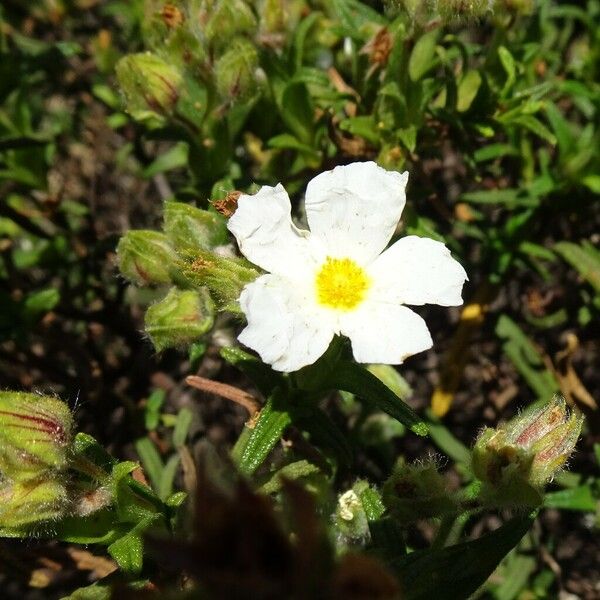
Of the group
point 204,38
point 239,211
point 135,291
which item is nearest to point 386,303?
point 239,211

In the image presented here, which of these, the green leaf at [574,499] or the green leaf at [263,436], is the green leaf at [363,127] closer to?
the green leaf at [263,436]

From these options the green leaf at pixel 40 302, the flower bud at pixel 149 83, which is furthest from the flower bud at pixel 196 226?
the green leaf at pixel 40 302

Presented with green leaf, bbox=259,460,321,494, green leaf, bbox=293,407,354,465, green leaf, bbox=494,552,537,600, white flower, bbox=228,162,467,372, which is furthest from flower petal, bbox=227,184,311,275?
green leaf, bbox=494,552,537,600

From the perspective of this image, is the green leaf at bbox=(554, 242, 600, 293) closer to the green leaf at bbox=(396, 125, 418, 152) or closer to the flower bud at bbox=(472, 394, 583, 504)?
the green leaf at bbox=(396, 125, 418, 152)

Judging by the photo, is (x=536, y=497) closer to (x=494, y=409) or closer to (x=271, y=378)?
(x=271, y=378)

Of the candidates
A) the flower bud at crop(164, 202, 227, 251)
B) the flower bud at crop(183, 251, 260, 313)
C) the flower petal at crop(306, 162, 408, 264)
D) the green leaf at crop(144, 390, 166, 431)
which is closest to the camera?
the flower bud at crop(183, 251, 260, 313)

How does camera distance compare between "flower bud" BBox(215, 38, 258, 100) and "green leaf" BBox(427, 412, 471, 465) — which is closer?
"flower bud" BBox(215, 38, 258, 100)
